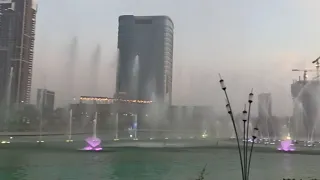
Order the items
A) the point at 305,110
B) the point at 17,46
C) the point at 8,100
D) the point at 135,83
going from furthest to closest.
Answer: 1. the point at 135,83
2. the point at 305,110
3. the point at 17,46
4. the point at 8,100

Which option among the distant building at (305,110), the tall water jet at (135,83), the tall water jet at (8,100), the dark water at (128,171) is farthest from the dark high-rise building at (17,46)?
the distant building at (305,110)

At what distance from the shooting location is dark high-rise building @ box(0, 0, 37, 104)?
71312 mm

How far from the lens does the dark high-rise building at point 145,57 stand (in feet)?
308

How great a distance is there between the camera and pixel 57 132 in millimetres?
71625

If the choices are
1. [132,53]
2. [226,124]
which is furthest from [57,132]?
[226,124]

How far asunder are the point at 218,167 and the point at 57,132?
5181 cm

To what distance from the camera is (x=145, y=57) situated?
102 m

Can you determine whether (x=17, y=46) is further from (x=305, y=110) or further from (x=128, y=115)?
(x=305, y=110)

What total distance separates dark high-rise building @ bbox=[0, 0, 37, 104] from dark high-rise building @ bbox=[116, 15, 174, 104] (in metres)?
21.4

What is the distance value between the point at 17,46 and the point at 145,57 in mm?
36545

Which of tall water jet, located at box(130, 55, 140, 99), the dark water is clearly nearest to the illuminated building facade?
tall water jet, located at box(130, 55, 140, 99)

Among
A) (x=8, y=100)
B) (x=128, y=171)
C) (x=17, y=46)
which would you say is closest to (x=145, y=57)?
(x=17, y=46)

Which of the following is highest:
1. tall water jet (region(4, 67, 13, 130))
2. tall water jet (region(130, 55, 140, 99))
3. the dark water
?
tall water jet (region(130, 55, 140, 99))

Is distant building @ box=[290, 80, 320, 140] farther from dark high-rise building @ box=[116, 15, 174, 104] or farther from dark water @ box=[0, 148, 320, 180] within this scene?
dark water @ box=[0, 148, 320, 180]
